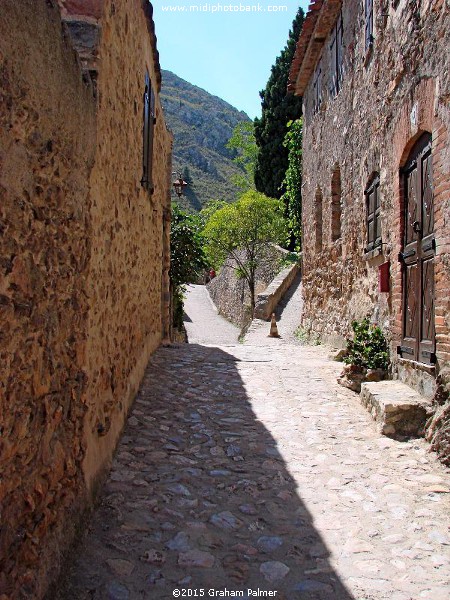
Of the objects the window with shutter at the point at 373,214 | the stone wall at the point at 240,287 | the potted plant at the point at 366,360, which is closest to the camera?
the potted plant at the point at 366,360

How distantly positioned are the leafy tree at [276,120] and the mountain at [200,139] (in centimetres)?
2914

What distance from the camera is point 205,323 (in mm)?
24969

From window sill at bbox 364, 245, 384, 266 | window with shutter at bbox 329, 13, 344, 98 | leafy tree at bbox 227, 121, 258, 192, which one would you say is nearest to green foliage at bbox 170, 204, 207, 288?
window with shutter at bbox 329, 13, 344, 98

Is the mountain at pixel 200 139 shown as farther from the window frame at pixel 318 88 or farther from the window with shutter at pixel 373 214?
the window with shutter at pixel 373 214

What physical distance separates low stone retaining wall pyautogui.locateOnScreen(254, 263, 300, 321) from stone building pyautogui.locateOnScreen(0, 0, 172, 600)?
1209 cm

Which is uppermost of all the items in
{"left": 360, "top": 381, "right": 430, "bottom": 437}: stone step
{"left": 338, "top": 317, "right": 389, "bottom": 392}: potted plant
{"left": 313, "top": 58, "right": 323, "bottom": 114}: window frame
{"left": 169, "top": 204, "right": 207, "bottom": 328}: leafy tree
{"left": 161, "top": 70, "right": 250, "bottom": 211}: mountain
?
{"left": 161, "top": 70, "right": 250, "bottom": 211}: mountain

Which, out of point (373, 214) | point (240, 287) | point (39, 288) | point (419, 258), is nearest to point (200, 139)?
point (240, 287)

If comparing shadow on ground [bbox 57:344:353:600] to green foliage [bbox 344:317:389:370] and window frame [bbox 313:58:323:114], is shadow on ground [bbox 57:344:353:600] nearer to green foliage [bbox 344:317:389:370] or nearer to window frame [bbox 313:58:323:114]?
green foliage [bbox 344:317:389:370]

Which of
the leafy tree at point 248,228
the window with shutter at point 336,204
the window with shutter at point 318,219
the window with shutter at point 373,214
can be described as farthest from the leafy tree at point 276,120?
the window with shutter at point 373,214

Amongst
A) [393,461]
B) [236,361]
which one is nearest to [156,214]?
[236,361]

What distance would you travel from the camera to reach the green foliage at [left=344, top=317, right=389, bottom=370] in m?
6.62

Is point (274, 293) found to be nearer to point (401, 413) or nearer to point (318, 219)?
point (318, 219)

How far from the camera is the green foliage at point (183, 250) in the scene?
11969 mm

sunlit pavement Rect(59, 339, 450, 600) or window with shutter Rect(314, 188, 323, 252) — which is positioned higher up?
window with shutter Rect(314, 188, 323, 252)
